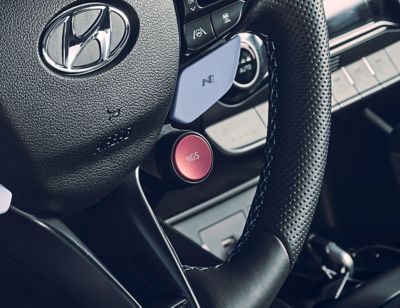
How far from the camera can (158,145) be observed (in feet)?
2.37

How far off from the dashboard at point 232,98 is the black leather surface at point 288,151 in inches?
1.7

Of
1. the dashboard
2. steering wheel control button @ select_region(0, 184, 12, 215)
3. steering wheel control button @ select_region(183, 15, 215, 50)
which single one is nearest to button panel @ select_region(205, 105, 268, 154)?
the dashboard

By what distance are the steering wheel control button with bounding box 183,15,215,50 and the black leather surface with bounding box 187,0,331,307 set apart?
0.12 feet

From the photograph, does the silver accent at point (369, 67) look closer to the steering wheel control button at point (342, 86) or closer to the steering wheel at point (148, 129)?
the steering wheel control button at point (342, 86)

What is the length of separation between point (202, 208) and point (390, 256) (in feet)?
1.12

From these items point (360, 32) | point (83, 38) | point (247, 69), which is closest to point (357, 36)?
point (360, 32)

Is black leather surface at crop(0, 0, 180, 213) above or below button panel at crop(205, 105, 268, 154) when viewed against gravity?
above

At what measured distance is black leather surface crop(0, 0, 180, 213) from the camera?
21.7 inches

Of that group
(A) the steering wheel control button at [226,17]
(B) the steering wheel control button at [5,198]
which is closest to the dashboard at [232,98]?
(A) the steering wheel control button at [226,17]

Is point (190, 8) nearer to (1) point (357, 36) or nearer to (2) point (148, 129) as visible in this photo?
(2) point (148, 129)

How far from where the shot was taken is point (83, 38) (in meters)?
0.58

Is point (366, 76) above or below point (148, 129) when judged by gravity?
below

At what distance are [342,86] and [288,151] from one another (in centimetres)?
40

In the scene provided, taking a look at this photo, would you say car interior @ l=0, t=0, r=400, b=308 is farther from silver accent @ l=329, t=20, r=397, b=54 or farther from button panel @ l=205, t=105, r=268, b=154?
silver accent @ l=329, t=20, r=397, b=54
